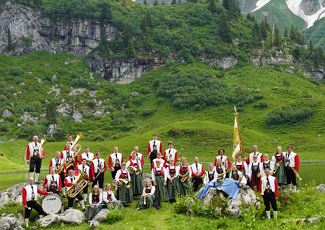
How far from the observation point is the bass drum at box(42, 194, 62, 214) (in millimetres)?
29859

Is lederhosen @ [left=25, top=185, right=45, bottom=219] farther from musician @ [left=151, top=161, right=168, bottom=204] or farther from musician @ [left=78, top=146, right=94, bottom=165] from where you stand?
musician @ [left=151, top=161, right=168, bottom=204]

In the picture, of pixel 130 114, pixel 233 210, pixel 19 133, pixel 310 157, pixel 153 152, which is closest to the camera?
pixel 233 210

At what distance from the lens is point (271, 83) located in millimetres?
186250

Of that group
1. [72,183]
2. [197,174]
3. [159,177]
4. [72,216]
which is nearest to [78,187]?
[72,183]

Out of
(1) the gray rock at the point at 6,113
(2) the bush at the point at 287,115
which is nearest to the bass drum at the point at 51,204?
(2) the bush at the point at 287,115

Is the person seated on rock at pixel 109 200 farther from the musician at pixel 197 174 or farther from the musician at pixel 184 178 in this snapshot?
the musician at pixel 197 174

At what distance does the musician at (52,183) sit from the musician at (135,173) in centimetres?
485

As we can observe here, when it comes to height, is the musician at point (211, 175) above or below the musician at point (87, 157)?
below

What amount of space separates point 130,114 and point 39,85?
48017 mm

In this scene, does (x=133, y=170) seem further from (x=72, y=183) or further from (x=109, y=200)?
(x=72, y=183)

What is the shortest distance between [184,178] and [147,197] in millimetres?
3431

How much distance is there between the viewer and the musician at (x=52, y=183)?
3083 cm

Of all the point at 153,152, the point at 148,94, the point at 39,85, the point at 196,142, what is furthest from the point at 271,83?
the point at 153,152

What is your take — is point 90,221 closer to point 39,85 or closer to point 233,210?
point 233,210
